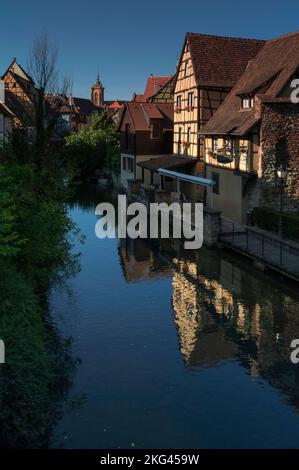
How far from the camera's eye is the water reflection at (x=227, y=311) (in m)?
12.2

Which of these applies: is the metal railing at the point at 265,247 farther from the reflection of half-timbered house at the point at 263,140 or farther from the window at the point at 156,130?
the window at the point at 156,130

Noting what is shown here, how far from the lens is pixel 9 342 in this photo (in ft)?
30.0

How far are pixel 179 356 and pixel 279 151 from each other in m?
16.3

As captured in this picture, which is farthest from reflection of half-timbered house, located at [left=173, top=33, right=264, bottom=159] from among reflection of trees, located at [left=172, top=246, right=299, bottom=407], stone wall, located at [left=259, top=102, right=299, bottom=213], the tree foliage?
the tree foliage

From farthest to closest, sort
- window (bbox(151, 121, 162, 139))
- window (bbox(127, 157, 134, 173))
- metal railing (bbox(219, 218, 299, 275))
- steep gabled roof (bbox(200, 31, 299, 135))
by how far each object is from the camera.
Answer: window (bbox(127, 157, 134, 173)) < window (bbox(151, 121, 162, 139)) < steep gabled roof (bbox(200, 31, 299, 135)) < metal railing (bbox(219, 218, 299, 275))

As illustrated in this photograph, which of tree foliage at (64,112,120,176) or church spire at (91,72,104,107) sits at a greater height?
church spire at (91,72,104,107)

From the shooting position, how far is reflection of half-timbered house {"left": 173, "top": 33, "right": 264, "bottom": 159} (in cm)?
3462

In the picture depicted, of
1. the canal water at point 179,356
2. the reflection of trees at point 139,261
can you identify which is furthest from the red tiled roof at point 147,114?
the canal water at point 179,356

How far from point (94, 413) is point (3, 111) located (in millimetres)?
38994

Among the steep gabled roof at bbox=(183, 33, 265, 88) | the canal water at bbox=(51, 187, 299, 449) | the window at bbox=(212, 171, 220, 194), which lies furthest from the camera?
the steep gabled roof at bbox=(183, 33, 265, 88)

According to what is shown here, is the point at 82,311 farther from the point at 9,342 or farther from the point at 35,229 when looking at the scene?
the point at 9,342

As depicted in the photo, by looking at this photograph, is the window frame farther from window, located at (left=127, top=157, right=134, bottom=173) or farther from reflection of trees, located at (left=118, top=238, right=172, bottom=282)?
window, located at (left=127, top=157, right=134, bottom=173)

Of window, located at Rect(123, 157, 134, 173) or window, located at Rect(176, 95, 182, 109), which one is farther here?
window, located at Rect(123, 157, 134, 173)

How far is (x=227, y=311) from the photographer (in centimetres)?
1594
